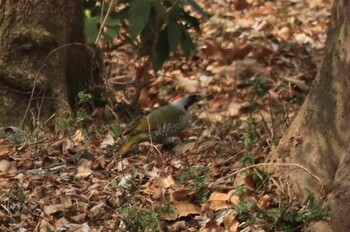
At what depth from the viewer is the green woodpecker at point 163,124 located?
6.53m

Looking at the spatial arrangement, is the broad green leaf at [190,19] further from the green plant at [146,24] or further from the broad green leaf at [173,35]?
the broad green leaf at [173,35]

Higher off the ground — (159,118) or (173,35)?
(173,35)

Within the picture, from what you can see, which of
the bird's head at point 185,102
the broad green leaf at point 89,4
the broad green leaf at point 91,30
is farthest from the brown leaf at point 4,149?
the broad green leaf at point 89,4

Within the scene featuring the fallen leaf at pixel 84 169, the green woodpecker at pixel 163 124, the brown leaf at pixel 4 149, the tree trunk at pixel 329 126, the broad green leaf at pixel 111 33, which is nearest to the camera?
the tree trunk at pixel 329 126

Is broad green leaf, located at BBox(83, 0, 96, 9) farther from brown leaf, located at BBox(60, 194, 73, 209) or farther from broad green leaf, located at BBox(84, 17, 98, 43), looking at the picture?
brown leaf, located at BBox(60, 194, 73, 209)

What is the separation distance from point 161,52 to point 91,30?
2.57ft

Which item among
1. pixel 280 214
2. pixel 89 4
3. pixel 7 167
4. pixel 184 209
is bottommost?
pixel 7 167

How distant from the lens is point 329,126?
5.10 metres

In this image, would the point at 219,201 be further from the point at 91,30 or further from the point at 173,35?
the point at 173,35

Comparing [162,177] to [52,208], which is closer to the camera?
[52,208]

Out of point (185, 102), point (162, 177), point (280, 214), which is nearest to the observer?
point (280, 214)

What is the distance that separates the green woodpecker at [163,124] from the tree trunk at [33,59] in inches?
34.2

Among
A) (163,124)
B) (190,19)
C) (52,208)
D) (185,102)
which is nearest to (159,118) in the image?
(163,124)

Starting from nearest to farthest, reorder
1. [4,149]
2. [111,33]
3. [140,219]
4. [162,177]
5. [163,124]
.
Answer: [140,219]
[162,177]
[4,149]
[163,124]
[111,33]
